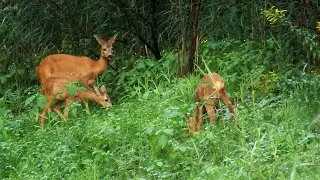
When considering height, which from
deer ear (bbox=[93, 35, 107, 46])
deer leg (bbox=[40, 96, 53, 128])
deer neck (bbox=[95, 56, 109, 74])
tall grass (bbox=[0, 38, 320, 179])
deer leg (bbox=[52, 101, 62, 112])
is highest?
tall grass (bbox=[0, 38, 320, 179])

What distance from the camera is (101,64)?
12.7 metres

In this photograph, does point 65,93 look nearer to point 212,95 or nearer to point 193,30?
point 193,30

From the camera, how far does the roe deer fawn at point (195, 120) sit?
27.8ft

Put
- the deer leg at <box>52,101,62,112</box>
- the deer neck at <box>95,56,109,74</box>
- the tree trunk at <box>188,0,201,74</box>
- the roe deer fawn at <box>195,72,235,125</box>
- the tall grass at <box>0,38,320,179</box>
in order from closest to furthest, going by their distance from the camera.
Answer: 1. the tall grass at <box>0,38,320,179</box>
2. the roe deer fawn at <box>195,72,235,125</box>
3. the tree trunk at <box>188,0,201,74</box>
4. the deer leg at <box>52,101,62,112</box>
5. the deer neck at <box>95,56,109,74</box>

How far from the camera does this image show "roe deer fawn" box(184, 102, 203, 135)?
8.48 metres

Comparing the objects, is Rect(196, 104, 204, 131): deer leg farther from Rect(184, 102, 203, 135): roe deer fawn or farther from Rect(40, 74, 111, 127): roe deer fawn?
Rect(40, 74, 111, 127): roe deer fawn

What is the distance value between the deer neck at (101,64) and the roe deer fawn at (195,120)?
162 inches

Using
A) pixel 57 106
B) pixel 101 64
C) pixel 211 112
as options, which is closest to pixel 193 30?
pixel 57 106

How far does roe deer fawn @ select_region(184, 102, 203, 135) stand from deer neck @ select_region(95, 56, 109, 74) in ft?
13.5

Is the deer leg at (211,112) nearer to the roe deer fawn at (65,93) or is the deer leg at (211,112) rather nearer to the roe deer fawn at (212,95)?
the roe deer fawn at (212,95)

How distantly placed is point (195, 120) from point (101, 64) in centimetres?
435

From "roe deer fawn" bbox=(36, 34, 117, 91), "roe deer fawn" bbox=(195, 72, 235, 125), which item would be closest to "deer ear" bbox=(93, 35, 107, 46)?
"roe deer fawn" bbox=(36, 34, 117, 91)

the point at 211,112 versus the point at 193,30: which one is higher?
the point at 193,30

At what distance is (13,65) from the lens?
13.9 meters
